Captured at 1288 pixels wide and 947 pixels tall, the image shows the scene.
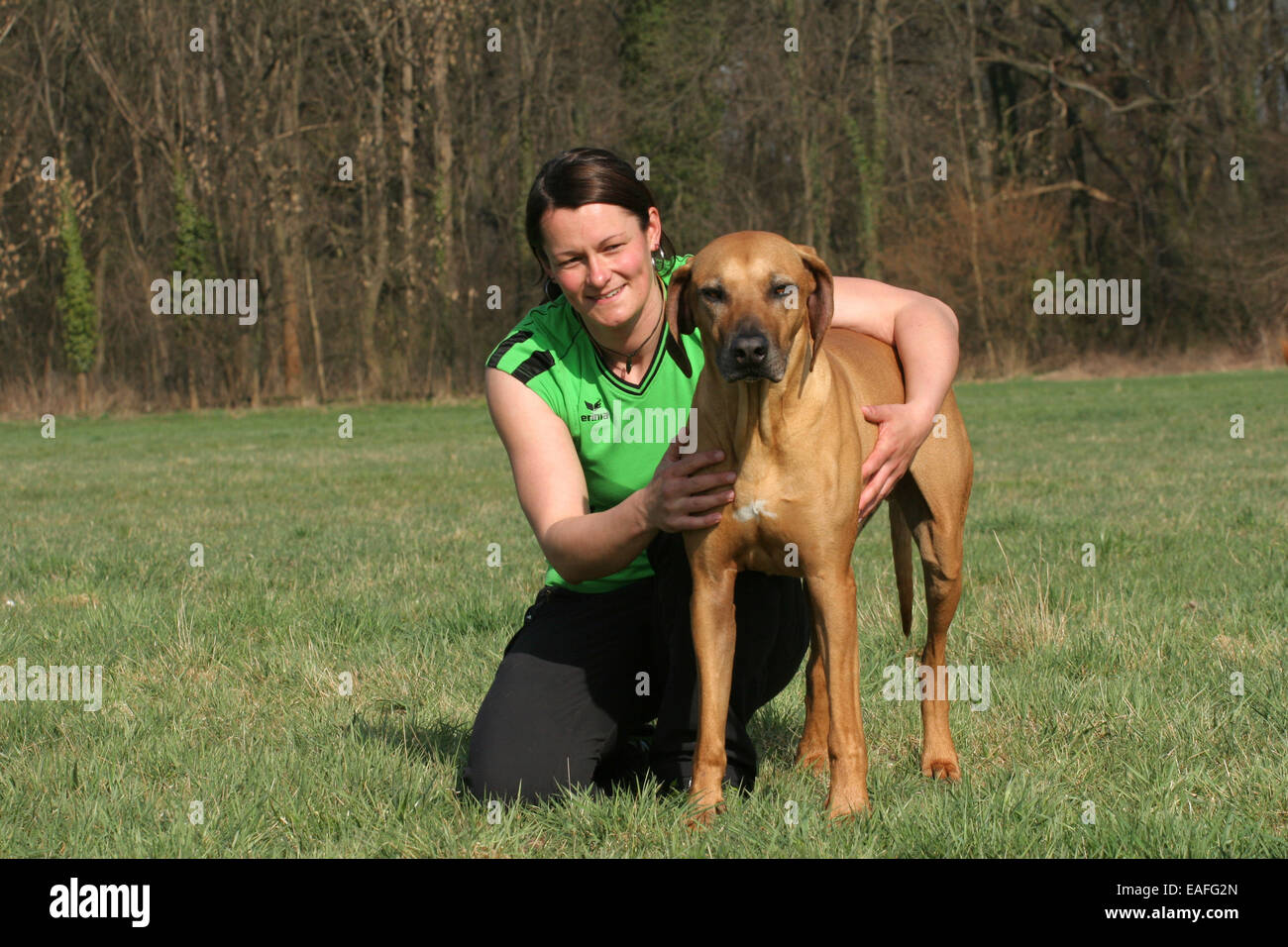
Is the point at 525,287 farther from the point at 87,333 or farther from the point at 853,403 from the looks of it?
the point at 853,403

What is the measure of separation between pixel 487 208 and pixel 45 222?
935 centimetres

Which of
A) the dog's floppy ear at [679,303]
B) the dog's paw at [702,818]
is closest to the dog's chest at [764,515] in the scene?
the dog's floppy ear at [679,303]

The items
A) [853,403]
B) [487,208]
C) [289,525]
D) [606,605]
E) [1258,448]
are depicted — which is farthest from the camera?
[487,208]

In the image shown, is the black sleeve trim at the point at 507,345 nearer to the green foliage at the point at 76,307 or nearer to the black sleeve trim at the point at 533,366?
the black sleeve trim at the point at 533,366

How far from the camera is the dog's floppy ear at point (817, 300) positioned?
3.19 meters

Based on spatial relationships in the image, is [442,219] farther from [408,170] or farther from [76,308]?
[76,308]

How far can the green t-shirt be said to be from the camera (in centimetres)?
379

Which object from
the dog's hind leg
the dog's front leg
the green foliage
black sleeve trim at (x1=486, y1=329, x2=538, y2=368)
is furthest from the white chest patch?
the green foliage

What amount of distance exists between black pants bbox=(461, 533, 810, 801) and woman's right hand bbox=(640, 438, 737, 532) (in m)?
0.47

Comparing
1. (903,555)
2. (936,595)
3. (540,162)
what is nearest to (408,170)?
(540,162)

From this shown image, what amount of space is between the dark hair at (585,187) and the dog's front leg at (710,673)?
43.5 inches

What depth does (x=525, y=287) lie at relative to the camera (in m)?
28.8

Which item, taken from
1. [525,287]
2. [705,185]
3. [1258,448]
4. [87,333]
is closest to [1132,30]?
[705,185]

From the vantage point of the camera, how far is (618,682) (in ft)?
12.7
